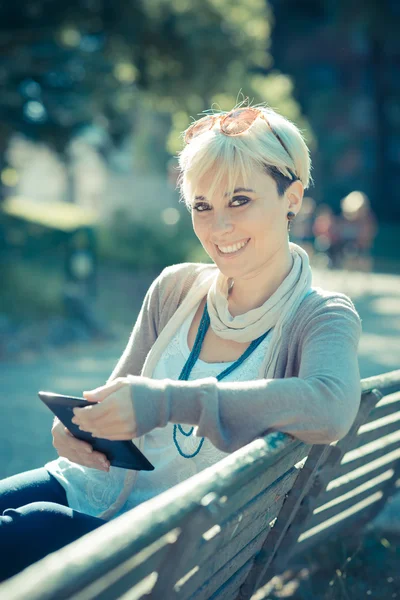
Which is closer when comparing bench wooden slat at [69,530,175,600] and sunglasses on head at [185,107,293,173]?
bench wooden slat at [69,530,175,600]

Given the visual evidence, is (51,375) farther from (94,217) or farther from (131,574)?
(94,217)

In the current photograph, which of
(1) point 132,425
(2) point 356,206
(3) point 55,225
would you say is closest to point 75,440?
(1) point 132,425

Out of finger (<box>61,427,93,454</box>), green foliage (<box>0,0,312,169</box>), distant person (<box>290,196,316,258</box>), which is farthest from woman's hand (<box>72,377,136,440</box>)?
distant person (<box>290,196,316,258</box>)

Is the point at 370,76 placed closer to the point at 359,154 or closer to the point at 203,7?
the point at 359,154

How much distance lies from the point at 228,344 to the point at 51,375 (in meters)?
6.50

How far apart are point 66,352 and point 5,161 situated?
487 centimetres

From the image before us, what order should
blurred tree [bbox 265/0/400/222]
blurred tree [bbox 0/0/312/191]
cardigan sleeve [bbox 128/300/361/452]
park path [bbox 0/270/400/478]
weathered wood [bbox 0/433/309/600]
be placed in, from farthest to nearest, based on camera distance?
blurred tree [bbox 265/0/400/222] < blurred tree [bbox 0/0/312/191] < park path [bbox 0/270/400/478] < cardigan sleeve [bbox 128/300/361/452] < weathered wood [bbox 0/433/309/600]

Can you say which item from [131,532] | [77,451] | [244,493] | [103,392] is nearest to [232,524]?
[244,493]

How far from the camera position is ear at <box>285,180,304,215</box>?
2.46 m

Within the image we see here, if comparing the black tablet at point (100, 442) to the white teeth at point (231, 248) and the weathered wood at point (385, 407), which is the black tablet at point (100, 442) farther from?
the weathered wood at point (385, 407)

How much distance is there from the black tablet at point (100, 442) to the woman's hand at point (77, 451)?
15 millimetres

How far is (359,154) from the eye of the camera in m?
32.5

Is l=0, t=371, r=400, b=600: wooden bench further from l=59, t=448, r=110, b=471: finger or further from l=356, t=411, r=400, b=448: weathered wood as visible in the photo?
l=59, t=448, r=110, b=471: finger

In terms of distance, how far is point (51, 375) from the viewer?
8703 millimetres
